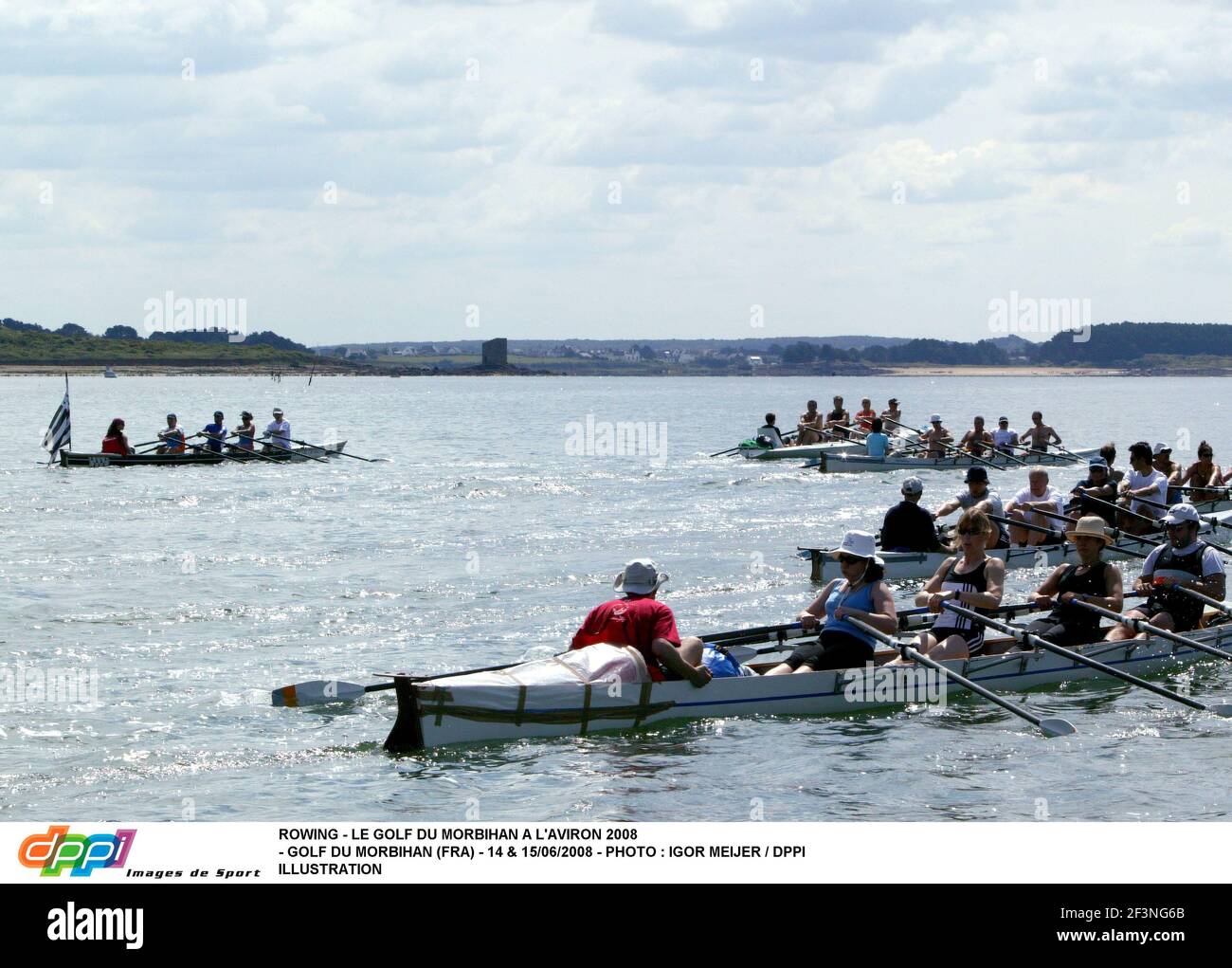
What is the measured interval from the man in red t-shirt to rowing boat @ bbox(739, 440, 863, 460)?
98.4 ft

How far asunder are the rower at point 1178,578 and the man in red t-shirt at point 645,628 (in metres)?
5.18

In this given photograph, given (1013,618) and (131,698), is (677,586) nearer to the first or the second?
(1013,618)

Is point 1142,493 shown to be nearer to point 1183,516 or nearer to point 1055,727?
point 1183,516

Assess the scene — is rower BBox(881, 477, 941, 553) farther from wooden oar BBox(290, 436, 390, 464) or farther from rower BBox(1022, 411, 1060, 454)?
wooden oar BBox(290, 436, 390, 464)

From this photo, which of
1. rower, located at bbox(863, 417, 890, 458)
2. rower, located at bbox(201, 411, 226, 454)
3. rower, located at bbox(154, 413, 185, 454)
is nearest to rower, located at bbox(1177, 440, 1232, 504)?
rower, located at bbox(863, 417, 890, 458)

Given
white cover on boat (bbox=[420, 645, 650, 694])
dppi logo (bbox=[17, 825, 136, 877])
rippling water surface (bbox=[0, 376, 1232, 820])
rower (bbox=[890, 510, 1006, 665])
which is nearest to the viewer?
dppi logo (bbox=[17, 825, 136, 877])

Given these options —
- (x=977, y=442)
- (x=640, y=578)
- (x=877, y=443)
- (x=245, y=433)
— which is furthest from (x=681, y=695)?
(x=245, y=433)

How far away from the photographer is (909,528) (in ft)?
65.6

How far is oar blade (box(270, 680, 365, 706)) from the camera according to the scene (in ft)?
41.8

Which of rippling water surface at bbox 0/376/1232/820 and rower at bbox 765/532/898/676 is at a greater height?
rower at bbox 765/532/898/676

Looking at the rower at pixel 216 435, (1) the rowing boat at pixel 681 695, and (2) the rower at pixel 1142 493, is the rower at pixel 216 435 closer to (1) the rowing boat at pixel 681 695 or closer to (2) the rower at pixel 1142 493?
(2) the rower at pixel 1142 493

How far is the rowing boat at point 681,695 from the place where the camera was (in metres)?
12.0

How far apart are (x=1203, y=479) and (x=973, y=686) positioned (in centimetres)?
1680
